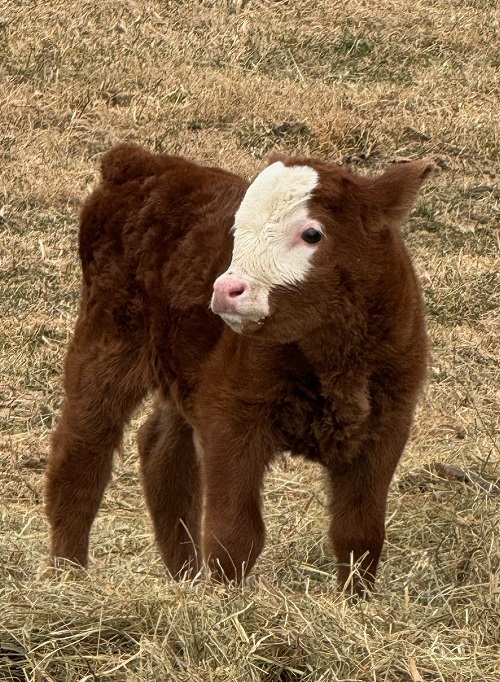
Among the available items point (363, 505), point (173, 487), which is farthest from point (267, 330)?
point (173, 487)

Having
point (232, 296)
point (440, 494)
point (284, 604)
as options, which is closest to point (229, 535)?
point (284, 604)

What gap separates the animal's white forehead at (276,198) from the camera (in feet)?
14.9

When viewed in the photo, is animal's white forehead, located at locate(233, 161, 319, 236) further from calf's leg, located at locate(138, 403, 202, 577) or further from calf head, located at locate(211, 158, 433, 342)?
calf's leg, located at locate(138, 403, 202, 577)

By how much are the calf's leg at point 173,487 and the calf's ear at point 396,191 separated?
4.93 ft

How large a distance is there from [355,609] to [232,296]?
1.12 m

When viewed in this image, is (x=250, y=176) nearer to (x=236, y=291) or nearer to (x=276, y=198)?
(x=276, y=198)

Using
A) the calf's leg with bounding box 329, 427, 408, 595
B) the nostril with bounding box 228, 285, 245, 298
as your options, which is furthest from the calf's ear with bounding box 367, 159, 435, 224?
the calf's leg with bounding box 329, 427, 408, 595

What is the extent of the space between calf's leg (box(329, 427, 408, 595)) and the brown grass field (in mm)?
107

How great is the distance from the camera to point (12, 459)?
6934 millimetres

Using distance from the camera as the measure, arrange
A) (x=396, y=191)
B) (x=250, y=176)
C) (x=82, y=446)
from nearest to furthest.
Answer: (x=396, y=191) < (x=82, y=446) < (x=250, y=176)

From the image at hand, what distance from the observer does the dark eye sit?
14.9 ft

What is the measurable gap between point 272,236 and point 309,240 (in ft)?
0.43

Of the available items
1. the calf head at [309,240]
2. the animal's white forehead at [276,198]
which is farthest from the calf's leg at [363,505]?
the animal's white forehead at [276,198]

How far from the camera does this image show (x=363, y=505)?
4879 mm
